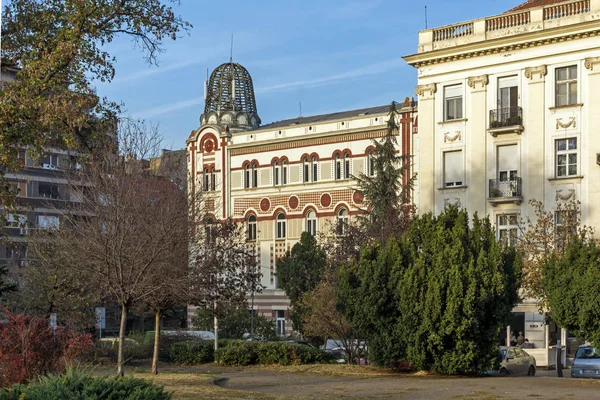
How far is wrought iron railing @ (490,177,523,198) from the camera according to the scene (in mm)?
47281

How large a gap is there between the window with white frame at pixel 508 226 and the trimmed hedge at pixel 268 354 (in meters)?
14.7

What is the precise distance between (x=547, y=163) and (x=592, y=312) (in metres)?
19.7

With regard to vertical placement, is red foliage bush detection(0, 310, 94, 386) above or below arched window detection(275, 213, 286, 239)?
below

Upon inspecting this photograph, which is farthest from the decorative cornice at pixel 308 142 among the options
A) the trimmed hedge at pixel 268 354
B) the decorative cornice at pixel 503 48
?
the trimmed hedge at pixel 268 354

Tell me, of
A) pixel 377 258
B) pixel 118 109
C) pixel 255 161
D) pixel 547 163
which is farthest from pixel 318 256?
pixel 118 109

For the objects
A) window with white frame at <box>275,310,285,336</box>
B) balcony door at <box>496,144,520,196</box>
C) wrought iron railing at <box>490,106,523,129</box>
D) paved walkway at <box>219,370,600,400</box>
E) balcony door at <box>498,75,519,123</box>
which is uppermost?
balcony door at <box>498,75,519,123</box>

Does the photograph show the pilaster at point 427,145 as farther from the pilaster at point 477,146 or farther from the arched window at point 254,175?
the arched window at point 254,175

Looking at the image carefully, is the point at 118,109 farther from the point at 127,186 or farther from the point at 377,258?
the point at 377,258

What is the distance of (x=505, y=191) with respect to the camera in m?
47.8

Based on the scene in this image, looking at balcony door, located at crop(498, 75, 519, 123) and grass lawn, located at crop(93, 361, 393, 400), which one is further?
balcony door, located at crop(498, 75, 519, 123)

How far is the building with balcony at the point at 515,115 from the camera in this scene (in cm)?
4581

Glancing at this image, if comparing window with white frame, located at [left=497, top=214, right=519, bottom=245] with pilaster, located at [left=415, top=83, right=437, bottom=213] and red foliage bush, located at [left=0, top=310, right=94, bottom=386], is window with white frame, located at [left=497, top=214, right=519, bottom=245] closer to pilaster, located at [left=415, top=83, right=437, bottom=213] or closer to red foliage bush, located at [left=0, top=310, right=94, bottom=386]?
pilaster, located at [left=415, top=83, right=437, bottom=213]

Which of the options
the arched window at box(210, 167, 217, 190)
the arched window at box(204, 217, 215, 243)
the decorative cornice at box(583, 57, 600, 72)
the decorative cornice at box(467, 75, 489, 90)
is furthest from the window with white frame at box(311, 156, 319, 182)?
the arched window at box(204, 217, 215, 243)

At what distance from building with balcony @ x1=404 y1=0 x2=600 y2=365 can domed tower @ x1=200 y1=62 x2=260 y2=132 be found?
2360 cm
